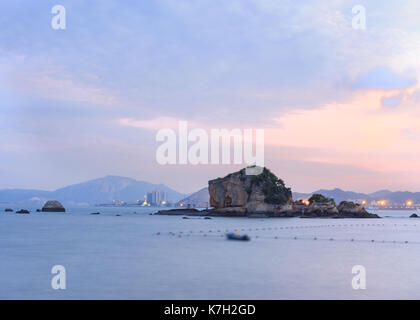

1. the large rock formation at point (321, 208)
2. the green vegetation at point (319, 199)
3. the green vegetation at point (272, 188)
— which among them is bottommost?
the large rock formation at point (321, 208)

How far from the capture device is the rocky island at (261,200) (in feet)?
567

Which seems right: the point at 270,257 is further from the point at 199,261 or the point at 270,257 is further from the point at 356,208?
the point at 356,208

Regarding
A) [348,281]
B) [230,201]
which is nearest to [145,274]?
[348,281]

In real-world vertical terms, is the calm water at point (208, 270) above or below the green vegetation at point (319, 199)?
below

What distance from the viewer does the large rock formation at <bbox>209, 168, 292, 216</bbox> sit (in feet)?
566

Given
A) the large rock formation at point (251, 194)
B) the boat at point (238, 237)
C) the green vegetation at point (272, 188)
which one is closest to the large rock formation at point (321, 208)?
the large rock formation at point (251, 194)

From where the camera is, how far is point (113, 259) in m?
48.7

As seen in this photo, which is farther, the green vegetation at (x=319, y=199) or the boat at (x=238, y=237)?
the green vegetation at (x=319, y=199)

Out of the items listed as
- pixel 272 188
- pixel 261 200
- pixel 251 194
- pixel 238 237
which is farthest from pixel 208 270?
pixel 272 188

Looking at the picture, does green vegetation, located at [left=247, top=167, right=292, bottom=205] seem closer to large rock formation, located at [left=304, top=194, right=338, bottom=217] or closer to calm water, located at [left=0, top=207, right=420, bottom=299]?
large rock formation, located at [left=304, top=194, right=338, bottom=217]

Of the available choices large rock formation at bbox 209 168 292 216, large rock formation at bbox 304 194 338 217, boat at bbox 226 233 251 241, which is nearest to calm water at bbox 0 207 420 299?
boat at bbox 226 233 251 241

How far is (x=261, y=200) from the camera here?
568 ft

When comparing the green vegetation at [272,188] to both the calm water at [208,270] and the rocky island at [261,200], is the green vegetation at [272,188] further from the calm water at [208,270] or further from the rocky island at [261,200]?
the calm water at [208,270]
